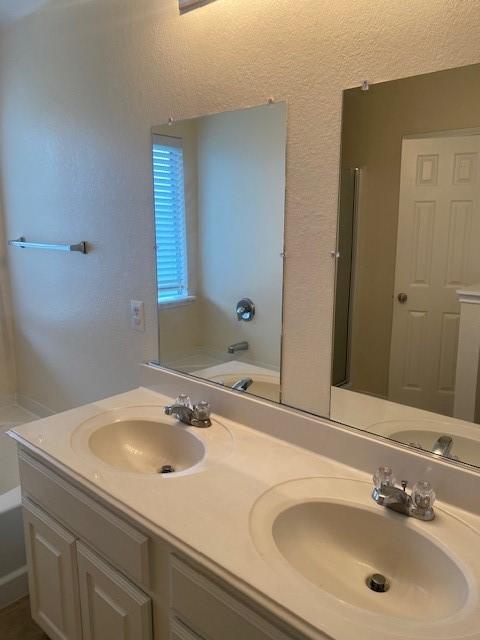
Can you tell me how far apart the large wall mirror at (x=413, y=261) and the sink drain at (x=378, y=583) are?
30cm

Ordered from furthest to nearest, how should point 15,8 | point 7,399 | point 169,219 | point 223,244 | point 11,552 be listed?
point 7,399 → point 15,8 → point 11,552 → point 169,219 → point 223,244

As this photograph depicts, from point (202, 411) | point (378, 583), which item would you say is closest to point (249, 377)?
point (202, 411)

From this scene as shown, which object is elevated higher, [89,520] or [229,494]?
[229,494]

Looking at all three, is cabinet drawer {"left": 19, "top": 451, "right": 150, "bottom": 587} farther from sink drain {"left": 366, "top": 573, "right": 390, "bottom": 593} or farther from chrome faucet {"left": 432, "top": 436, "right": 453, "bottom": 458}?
chrome faucet {"left": 432, "top": 436, "right": 453, "bottom": 458}

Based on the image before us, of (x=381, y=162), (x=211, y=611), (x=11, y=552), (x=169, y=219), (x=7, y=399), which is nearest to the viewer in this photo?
(x=211, y=611)

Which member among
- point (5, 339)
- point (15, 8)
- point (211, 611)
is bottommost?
point (211, 611)

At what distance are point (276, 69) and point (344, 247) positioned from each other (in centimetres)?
52

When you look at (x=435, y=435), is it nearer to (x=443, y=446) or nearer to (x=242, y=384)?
(x=443, y=446)

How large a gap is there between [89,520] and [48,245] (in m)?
1.38

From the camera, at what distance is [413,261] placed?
110 cm

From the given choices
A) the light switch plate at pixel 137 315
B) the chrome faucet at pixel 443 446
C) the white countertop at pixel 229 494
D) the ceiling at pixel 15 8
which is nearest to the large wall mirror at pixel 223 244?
the light switch plate at pixel 137 315

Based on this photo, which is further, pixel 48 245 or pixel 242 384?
pixel 48 245

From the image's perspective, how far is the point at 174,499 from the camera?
1.04m

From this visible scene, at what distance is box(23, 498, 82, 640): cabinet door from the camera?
1310mm
